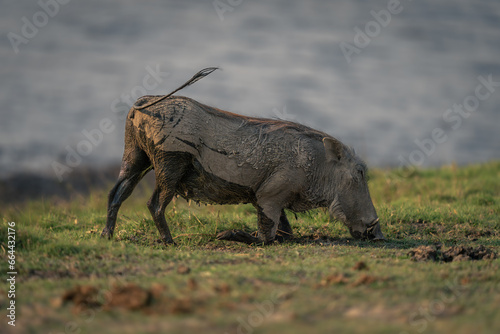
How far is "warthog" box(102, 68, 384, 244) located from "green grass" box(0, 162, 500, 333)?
1.10 ft

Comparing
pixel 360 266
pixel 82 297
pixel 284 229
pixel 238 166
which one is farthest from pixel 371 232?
pixel 82 297

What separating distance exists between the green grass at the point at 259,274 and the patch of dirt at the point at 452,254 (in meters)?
0.19

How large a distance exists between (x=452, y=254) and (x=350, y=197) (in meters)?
1.40

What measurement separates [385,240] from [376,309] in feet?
9.77

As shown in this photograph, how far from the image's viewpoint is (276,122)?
21.0 ft

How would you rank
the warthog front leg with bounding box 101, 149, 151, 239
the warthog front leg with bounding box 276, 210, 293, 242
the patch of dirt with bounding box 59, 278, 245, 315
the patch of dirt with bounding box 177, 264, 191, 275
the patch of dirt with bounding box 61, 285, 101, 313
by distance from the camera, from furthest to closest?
the warthog front leg with bounding box 276, 210, 293, 242
the warthog front leg with bounding box 101, 149, 151, 239
the patch of dirt with bounding box 177, 264, 191, 275
the patch of dirt with bounding box 61, 285, 101, 313
the patch of dirt with bounding box 59, 278, 245, 315

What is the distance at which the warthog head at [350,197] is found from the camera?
6262mm

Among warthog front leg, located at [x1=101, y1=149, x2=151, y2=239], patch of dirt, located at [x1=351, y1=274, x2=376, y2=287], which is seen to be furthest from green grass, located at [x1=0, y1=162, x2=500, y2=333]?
warthog front leg, located at [x1=101, y1=149, x2=151, y2=239]

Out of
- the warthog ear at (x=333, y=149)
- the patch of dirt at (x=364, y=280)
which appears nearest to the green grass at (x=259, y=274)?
the patch of dirt at (x=364, y=280)

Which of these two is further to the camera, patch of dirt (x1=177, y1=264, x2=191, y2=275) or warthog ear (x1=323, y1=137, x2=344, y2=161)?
warthog ear (x1=323, y1=137, x2=344, y2=161)

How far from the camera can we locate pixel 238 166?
5.98 metres

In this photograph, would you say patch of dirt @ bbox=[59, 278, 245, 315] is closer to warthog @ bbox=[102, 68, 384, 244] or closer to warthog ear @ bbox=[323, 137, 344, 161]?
warthog @ bbox=[102, 68, 384, 244]

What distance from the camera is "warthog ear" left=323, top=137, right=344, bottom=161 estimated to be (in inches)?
243

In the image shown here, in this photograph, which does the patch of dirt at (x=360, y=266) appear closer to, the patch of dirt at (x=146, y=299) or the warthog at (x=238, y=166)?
the patch of dirt at (x=146, y=299)
